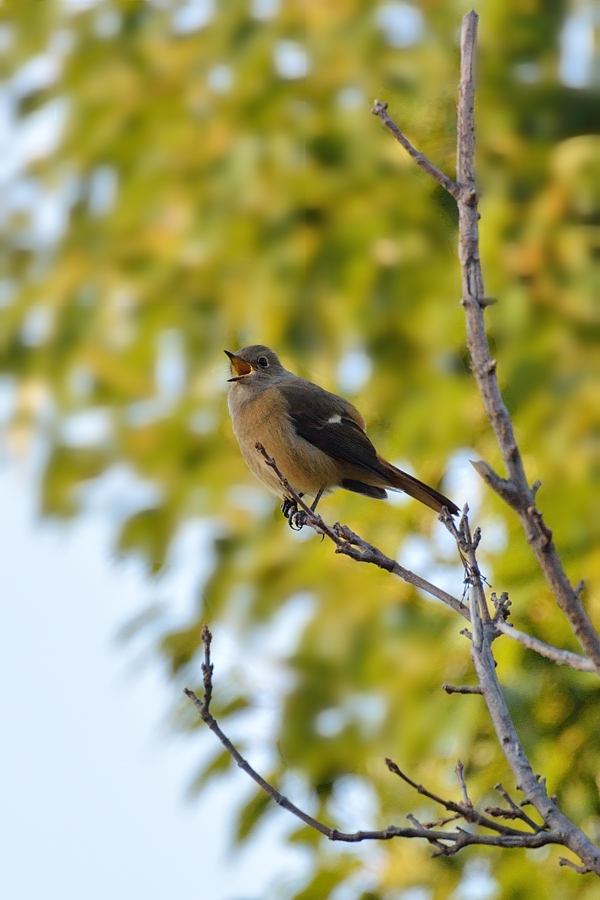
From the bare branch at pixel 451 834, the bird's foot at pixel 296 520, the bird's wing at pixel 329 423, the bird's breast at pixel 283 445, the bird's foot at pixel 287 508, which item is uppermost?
the bird's wing at pixel 329 423

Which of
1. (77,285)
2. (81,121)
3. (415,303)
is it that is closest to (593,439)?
(415,303)

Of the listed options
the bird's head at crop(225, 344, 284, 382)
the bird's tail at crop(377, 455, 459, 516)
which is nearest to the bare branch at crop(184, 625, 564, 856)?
the bird's tail at crop(377, 455, 459, 516)

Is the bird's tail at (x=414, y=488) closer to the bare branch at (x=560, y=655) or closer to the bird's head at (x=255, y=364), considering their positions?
the bird's head at (x=255, y=364)

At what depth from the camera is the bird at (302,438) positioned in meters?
4.44

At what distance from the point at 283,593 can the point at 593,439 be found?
1383mm

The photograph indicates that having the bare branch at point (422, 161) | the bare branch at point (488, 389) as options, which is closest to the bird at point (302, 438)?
the bare branch at point (422, 161)

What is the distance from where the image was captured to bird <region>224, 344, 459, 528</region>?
4441mm

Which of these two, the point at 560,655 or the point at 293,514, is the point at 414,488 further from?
the point at 560,655

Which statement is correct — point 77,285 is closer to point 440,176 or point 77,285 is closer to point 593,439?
point 593,439

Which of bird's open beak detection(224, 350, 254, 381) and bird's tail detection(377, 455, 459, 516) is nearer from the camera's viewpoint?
bird's tail detection(377, 455, 459, 516)

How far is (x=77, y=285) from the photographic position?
493 centimetres

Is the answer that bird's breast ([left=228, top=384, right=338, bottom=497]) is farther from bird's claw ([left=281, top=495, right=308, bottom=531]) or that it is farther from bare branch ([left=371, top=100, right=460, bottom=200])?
bare branch ([left=371, top=100, right=460, bottom=200])

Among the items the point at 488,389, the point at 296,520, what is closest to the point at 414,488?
the point at 296,520

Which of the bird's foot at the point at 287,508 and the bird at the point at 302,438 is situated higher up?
the bird at the point at 302,438
